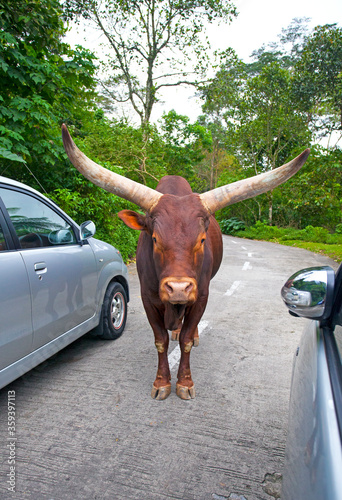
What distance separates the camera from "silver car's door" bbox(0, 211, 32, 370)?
2.48 meters

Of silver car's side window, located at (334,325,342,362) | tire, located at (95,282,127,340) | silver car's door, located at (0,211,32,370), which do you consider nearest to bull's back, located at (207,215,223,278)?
tire, located at (95,282,127,340)

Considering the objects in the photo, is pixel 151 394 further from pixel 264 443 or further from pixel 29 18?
pixel 29 18

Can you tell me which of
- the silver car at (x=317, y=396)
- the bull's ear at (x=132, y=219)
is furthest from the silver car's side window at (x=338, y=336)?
the bull's ear at (x=132, y=219)

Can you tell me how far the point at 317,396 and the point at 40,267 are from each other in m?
2.36

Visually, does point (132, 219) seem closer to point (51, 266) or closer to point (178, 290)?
point (51, 266)

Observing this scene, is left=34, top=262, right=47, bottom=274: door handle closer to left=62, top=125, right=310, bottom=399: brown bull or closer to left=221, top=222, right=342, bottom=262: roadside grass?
left=62, top=125, right=310, bottom=399: brown bull

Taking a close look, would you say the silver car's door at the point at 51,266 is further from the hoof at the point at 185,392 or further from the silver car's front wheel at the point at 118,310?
the hoof at the point at 185,392

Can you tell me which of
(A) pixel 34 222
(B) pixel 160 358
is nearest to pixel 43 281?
(A) pixel 34 222

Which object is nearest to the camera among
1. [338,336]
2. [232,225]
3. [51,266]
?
[338,336]

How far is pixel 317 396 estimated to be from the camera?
1238 mm

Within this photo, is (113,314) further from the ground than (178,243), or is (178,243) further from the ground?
(178,243)

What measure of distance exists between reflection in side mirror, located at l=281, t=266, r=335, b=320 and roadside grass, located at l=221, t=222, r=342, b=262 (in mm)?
14125

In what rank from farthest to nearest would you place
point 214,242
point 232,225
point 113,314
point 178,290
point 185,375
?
point 232,225
point 113,314
point 214,242
point 185,375
point 178,290

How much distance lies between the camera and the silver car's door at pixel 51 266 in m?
2.88
